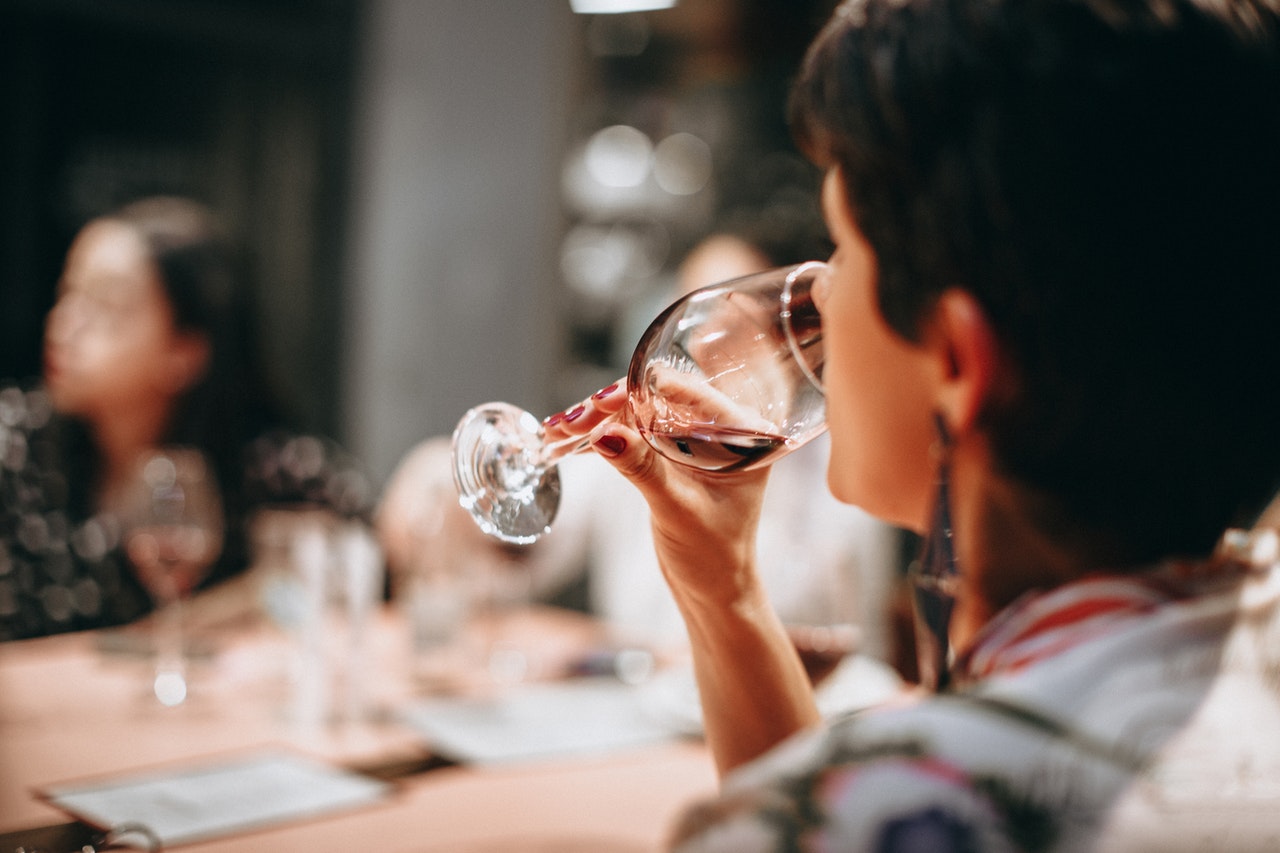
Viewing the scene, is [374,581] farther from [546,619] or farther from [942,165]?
[942,165]

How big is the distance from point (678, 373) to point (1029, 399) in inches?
12.6

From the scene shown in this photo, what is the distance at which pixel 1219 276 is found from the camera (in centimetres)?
55

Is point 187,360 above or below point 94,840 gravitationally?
above

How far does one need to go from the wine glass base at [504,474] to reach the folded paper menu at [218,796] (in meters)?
0.34

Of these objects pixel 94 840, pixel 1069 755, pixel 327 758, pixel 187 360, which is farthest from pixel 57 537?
pixel 1069 755

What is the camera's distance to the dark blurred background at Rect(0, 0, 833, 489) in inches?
153

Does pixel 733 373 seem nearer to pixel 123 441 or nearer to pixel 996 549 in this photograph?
pixel 996 549

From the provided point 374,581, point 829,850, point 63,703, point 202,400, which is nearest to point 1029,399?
point 829,850

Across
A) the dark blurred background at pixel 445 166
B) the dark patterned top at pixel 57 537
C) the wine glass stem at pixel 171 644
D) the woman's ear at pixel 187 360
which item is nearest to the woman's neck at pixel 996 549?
the wine glass stem at pixel 171 644

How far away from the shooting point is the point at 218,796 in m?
1.06

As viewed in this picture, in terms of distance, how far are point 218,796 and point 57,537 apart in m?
1.46

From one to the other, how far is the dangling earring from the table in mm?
309

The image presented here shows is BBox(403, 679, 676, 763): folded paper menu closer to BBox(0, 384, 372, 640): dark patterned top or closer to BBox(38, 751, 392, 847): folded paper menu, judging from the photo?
BBox(38, 751, 392, 847): folded paper menu

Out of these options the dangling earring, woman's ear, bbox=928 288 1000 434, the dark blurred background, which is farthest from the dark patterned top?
woman's ear, bbox=928 288 1000 434
